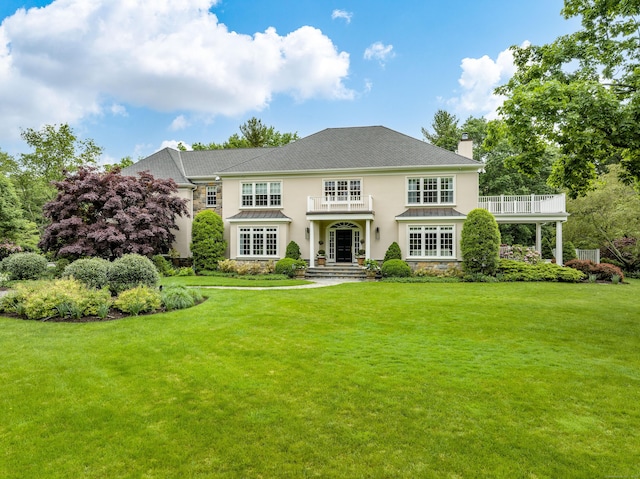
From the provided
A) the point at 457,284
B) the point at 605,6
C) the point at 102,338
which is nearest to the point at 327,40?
the point at 605,6

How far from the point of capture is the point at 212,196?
75.4 feet

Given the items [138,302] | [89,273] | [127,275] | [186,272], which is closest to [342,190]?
[186,272]

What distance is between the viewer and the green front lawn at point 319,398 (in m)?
3.09

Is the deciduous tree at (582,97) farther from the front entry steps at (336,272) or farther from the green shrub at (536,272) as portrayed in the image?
the front entry steps at (336,272)

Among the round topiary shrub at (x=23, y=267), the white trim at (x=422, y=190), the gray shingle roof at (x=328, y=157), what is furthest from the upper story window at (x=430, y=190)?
the round topiary shrub at (x=23, y=267)

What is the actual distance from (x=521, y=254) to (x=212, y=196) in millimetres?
18765

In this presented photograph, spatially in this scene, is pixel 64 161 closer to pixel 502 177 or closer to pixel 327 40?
pixel 327 40

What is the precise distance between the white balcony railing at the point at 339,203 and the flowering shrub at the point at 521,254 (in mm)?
7586

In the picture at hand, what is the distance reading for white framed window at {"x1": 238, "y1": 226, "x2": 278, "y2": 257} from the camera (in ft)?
67.5

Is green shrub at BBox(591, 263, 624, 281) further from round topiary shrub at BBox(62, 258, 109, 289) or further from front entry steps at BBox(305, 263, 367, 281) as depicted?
round topiary shrub at BBox(62, 258, 109, 289)

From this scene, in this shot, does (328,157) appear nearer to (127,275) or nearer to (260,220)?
(260,220)

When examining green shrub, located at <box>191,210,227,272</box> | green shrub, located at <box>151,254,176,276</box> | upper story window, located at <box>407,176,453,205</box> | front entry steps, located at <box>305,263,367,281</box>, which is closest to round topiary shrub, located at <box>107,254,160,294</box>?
green shrub, located at <box>151,254,176,276</box>

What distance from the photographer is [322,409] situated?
4004 millimetres

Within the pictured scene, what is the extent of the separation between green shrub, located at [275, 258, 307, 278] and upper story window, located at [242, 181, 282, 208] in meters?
4.24
